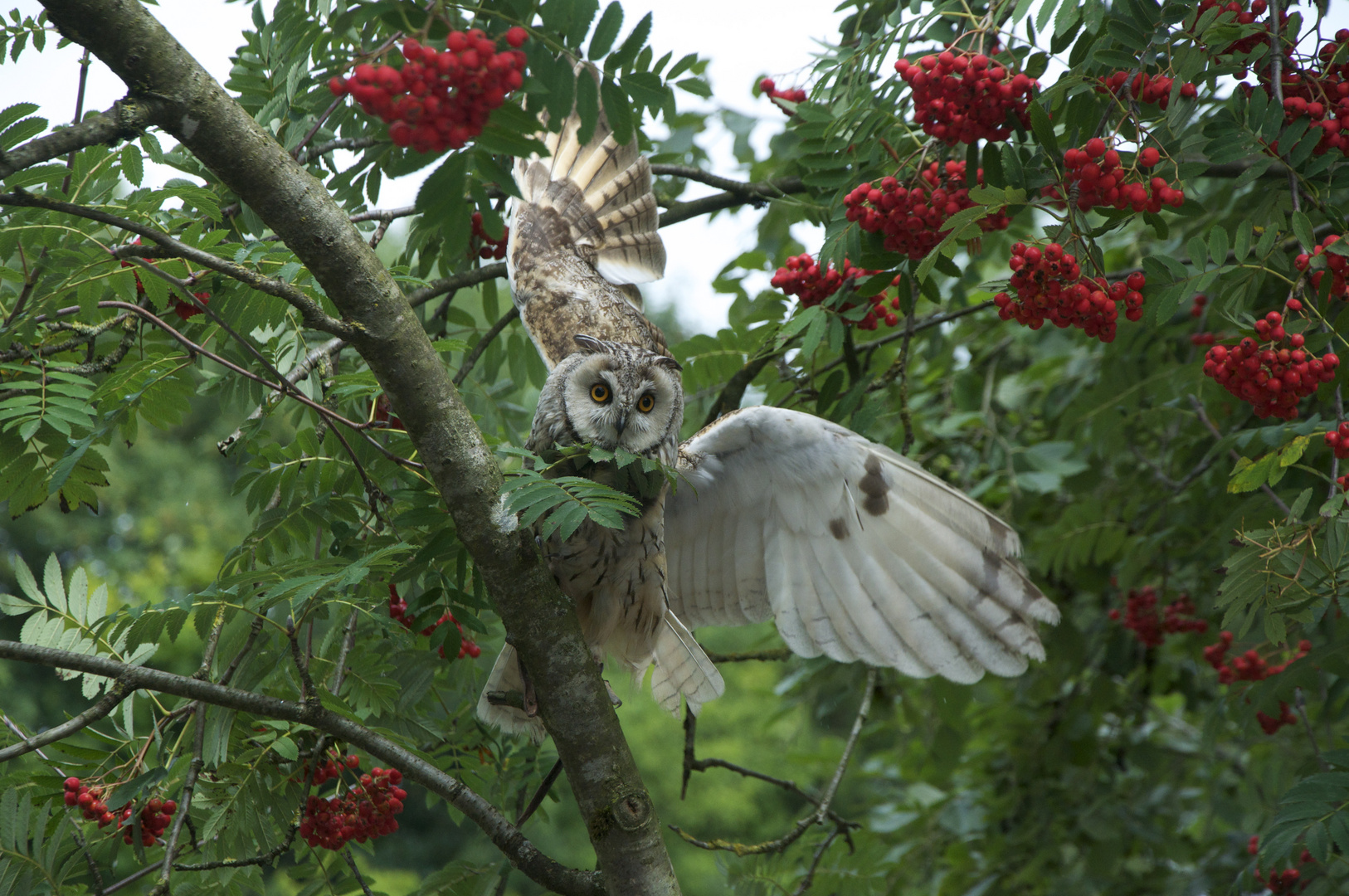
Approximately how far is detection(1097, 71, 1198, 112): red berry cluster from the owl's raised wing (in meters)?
0.87

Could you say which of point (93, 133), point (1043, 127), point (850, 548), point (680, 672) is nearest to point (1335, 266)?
point (1043, 127)

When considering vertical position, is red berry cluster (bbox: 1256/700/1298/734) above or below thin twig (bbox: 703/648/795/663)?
below

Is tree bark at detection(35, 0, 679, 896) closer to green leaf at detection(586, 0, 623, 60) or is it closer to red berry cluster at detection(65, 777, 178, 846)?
green leaf at detection(586, 0, 623, 60)

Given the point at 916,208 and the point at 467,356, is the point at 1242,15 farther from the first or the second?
the point at 467,356

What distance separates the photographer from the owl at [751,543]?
2035 mm

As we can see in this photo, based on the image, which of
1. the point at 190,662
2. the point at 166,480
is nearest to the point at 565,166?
the point at 190,662

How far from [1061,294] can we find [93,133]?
150 centimetres

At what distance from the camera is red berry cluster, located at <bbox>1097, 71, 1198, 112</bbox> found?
1598 millimetres

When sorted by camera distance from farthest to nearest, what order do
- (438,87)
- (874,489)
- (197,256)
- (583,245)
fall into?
1. (583,245)
2. (874,489)
3. (197,256)
4. (438,87)

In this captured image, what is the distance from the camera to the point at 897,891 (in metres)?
3.69

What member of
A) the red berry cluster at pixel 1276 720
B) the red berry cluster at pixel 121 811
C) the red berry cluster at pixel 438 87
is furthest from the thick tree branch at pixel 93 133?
the red berry cluster at pixel 1276 720

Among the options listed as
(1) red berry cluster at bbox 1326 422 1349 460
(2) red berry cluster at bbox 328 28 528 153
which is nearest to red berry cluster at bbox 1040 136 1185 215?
(1) red berry cluster at bbox 1326 422 1349 460

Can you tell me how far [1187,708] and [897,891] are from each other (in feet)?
4.52

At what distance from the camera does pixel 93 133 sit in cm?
104
